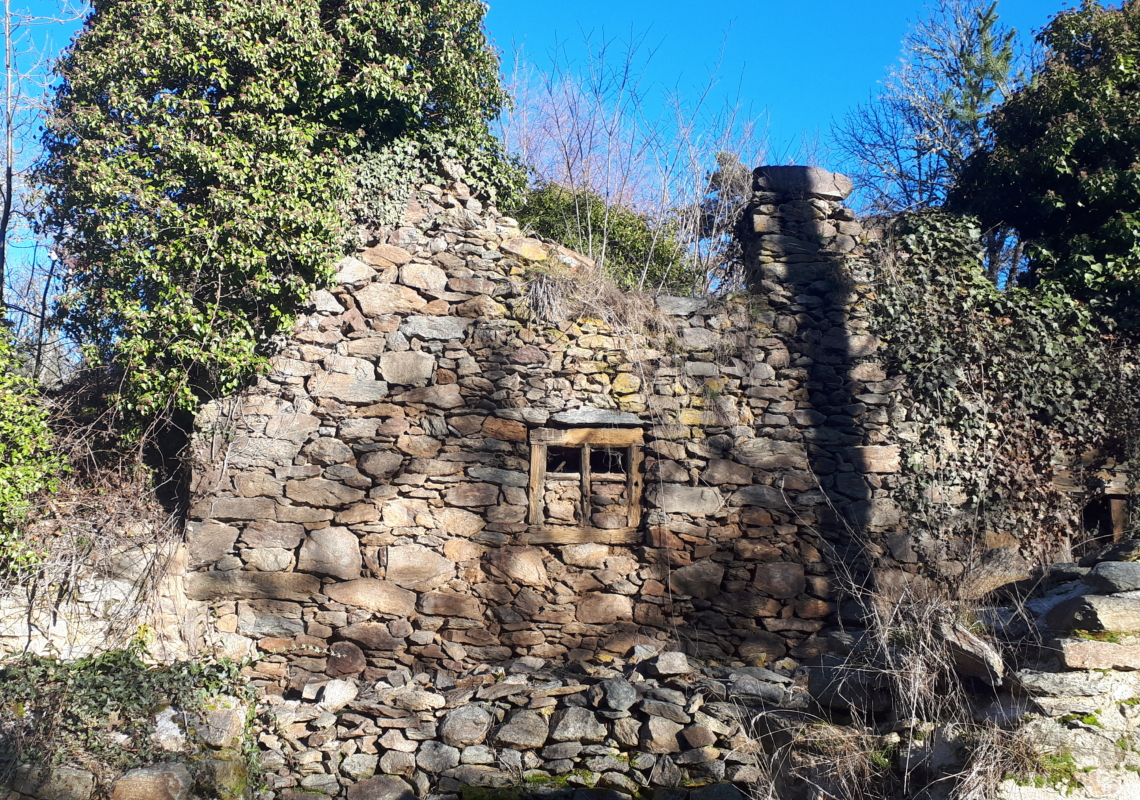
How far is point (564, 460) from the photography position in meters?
6.61

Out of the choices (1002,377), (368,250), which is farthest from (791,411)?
(368,250)

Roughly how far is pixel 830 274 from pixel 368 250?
3.82m

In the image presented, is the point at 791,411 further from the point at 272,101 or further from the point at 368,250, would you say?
the point at 272,101

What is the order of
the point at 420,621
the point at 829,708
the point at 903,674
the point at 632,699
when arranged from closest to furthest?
the point at 903,674
the point at 829,708
the point at 632,699
the point at 420,621

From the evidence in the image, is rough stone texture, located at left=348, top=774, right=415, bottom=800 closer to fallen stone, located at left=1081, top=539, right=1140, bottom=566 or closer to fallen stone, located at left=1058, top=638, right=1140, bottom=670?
fallen stone, located at left=1058, top=638, right=1140, bottom=670

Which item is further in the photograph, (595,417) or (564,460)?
(564,460)

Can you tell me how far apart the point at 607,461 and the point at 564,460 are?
42cm

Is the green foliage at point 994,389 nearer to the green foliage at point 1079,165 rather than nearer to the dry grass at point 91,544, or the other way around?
the green foliage at point 1079,165

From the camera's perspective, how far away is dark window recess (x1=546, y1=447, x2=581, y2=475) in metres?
6.50

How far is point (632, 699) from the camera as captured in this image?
503 cm

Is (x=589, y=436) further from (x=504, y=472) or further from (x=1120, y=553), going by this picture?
(x=1120, y=553)

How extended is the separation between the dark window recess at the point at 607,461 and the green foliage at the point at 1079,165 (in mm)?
4104

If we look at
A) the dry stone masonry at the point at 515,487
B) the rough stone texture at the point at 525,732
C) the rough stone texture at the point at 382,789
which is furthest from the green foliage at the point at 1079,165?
the rough stone texture at the point at 382,789

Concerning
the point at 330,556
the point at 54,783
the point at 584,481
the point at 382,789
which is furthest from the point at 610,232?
the point at 54,783
